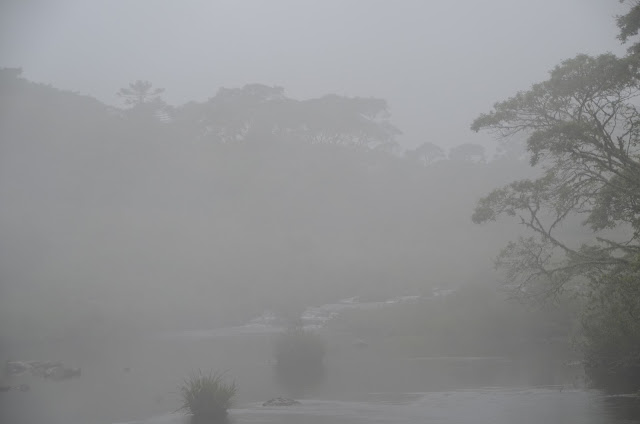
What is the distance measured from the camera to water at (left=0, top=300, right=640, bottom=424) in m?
15.8

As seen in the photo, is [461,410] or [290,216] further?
[290,216]

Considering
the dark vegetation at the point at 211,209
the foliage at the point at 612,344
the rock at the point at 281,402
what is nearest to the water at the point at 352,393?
the rock at the point at 281,402

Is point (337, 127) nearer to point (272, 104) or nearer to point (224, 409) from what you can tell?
point (272, 104)

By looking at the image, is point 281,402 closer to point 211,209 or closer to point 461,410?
point 461,410

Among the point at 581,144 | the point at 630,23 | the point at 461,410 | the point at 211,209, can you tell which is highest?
the point at 211,209

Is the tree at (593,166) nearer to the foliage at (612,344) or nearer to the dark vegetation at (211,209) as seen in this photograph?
the foliage at (612,344)

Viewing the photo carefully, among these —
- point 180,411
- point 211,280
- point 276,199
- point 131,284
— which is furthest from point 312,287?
point 180,411

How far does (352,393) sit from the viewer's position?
20656 mm

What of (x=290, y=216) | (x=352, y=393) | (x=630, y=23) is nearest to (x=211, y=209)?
(x=290, y=216)

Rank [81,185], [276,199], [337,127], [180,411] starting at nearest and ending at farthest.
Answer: [180,411] → [81,185] → [276,199] → [337,127]

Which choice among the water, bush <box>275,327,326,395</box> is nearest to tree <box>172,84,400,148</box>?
the water

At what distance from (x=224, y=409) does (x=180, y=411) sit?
1958 millimetres

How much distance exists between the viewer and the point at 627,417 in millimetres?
13398

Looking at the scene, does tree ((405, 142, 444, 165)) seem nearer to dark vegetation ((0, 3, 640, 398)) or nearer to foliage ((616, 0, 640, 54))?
dark vegetation ((0, 3, 640, 398))
